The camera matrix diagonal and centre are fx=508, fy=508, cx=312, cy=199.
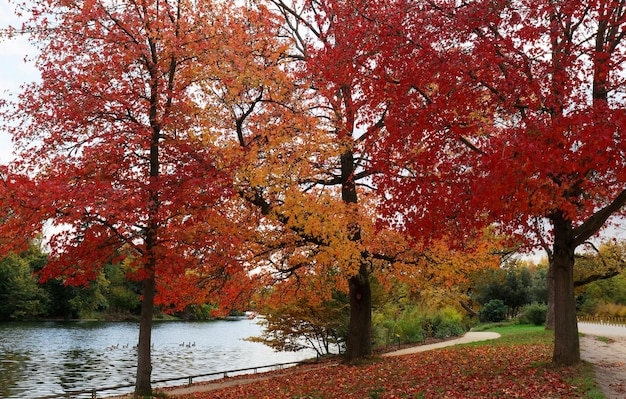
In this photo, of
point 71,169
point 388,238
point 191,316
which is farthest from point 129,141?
point 191,316

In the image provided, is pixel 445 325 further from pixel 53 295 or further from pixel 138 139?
pixel 53 295

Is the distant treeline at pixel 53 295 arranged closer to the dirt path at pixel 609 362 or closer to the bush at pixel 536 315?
the bush at pixel 536 315

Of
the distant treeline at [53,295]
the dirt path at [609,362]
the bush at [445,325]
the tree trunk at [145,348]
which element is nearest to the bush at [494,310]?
the bush at [445,325]

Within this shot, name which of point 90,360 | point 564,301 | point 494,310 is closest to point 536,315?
point 494,310

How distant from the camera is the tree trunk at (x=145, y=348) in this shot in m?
13.6

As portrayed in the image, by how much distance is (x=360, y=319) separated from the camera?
18906 millimetres

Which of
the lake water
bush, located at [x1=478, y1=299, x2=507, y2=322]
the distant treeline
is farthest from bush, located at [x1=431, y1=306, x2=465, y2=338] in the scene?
the distant treeline

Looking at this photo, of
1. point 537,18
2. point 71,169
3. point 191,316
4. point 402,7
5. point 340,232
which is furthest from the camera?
point 191,316

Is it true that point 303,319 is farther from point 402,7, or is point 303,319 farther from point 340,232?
point 402,7

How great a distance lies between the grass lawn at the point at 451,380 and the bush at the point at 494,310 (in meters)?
28.0

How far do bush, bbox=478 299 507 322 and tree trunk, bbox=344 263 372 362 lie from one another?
2822 centimetres

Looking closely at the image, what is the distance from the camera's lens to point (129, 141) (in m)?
13.6

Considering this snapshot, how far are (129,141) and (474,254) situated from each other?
11558mm

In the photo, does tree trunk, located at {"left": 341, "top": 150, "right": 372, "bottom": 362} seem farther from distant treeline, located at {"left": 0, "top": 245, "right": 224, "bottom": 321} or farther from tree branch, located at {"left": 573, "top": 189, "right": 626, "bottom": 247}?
distant treeline, located at {"left": 0, "top": 245, "right": 224, "bottom": 321}
